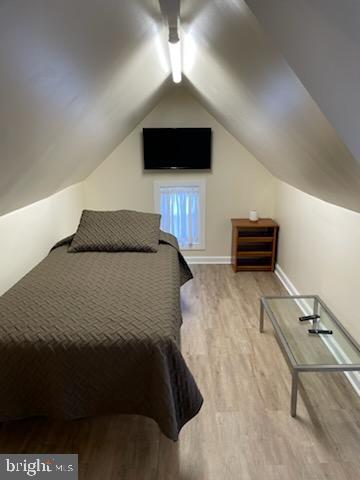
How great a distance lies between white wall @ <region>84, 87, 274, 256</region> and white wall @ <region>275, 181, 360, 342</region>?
0.45m

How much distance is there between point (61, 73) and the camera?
1.20 metres

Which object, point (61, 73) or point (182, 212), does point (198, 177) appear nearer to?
point (182, 212)

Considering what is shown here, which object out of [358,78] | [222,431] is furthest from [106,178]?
[358,78]

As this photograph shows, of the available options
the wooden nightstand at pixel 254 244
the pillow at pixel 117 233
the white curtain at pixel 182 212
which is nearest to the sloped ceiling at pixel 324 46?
the pillow at pixel 117 233

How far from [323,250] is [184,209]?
198cm

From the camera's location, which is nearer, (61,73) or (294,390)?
(61,73)

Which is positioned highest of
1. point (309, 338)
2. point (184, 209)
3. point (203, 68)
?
point (203, 68)

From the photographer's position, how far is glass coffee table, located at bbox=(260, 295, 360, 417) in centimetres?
199

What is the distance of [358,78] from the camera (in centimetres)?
99

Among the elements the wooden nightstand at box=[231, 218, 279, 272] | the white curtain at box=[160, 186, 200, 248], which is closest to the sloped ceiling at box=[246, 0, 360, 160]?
Answer: the wooden nightstand at box=[231, 218, 279, 272]

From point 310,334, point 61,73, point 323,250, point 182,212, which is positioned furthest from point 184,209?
point 61,73

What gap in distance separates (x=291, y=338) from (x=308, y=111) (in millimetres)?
1617

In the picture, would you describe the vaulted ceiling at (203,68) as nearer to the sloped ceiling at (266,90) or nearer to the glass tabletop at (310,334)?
the sloped ceiling at (266,90)

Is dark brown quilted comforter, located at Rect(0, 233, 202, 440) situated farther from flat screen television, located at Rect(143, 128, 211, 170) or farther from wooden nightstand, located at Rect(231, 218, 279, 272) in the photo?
flat screen television, located at Rect(143, 128, 211, 170)
